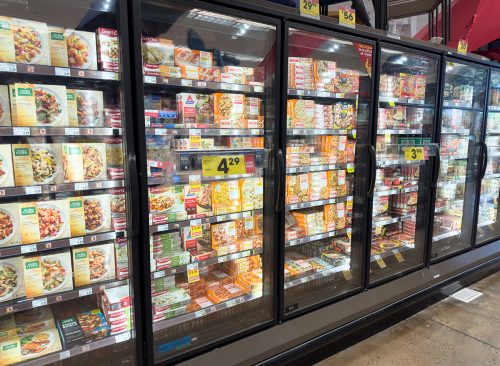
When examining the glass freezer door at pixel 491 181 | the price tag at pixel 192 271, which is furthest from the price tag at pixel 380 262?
the price tag at pixel 192 271

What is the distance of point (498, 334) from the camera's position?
2.74 meters

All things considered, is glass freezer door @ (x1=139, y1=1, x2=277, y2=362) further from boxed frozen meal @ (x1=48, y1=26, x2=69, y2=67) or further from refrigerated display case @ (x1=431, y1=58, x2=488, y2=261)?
refrigerated display case @ (x1=431, y1=58, x2=488, y2=261)

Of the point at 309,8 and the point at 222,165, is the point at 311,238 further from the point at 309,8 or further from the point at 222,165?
the point at 309,8

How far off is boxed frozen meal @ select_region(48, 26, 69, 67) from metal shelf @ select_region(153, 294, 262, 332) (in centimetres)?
146

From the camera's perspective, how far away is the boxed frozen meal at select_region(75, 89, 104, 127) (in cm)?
182

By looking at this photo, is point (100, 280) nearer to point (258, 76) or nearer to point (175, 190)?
point (175, 190)

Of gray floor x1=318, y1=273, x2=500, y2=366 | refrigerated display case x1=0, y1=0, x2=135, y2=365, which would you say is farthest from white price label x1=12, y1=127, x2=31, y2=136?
A: gray floor x1=318, y1=273, x2=500, y2=366

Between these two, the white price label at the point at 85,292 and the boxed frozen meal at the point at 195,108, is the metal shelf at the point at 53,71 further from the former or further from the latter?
the white price label at the point at 85,292

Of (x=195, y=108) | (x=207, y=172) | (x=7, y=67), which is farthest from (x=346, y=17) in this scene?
(x=7, y=67)

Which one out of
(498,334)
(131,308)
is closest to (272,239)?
(131,308)

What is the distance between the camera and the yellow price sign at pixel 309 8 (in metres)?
2.12

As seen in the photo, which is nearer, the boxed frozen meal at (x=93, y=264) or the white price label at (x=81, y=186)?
the white price label at (x=81, y=186)

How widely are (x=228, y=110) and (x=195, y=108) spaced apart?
21 cm

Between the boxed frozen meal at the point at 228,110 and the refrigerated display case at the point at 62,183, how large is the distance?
0.62 m
